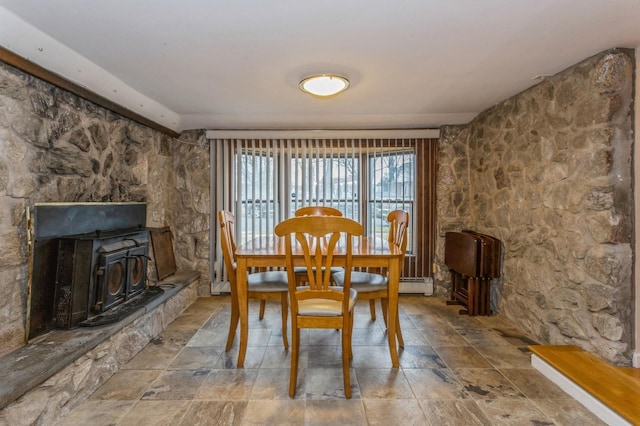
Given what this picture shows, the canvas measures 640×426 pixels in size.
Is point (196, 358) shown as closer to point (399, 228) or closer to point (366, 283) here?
point (366, 283)

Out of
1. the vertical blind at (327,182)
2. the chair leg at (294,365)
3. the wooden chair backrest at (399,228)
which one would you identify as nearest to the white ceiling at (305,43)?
the vertical blind at (327,182)

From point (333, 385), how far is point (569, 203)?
2015 mm

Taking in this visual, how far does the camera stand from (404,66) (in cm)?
222

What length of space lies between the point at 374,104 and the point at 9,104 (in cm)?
261

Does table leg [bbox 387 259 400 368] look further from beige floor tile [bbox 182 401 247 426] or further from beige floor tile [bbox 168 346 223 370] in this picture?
beige floor tile [bbox 168 346 223 370]

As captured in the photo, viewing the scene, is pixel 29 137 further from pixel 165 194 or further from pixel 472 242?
pixel 472 242

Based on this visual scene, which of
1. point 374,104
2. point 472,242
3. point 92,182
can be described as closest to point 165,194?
point 92,182

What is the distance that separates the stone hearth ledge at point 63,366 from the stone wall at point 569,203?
305 centimetres

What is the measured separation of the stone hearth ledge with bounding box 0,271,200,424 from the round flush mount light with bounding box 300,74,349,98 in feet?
6.80

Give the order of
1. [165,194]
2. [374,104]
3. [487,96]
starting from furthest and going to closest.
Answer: [165,194]
[374,104]
[487,96]

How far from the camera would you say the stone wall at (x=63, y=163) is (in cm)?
174

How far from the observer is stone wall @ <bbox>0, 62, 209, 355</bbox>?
5.70 ft

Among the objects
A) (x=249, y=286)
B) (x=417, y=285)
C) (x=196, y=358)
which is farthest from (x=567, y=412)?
(x=196, y=358)

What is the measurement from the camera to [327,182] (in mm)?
3764
